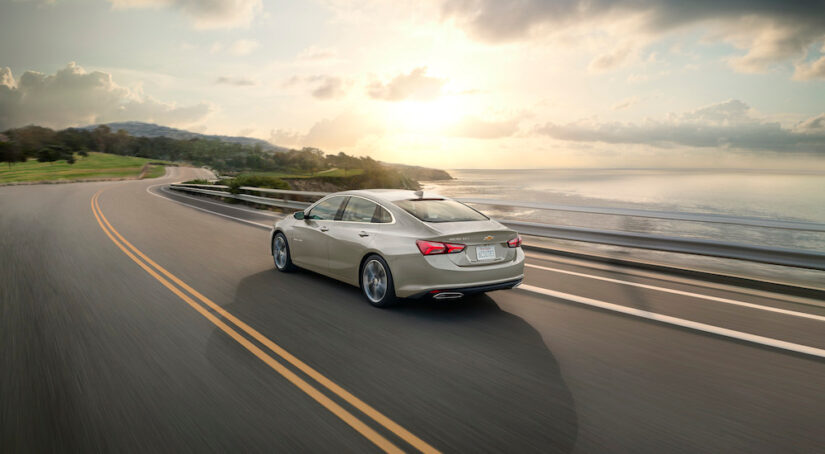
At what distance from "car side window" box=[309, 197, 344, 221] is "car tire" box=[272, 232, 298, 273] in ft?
3.01

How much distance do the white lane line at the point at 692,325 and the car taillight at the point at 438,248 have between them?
6.36 ft

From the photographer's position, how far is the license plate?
223 inches

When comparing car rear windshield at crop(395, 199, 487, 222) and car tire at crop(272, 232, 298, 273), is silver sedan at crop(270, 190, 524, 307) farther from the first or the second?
car tire at crop(272, 232, 298, 273)

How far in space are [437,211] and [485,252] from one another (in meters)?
0.93

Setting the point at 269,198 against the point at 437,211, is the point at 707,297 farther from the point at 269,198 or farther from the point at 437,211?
the point at 269,198

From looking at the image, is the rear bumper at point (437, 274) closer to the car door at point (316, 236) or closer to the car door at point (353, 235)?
the car door at point (353, 235)

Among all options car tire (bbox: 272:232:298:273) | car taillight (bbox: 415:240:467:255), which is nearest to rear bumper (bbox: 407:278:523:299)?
car taillight (bbox: 415:240:467:255)

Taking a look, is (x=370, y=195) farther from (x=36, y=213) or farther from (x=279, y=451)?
(x=36, y=213)

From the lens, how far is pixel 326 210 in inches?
289

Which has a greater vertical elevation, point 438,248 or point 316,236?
point 438,248

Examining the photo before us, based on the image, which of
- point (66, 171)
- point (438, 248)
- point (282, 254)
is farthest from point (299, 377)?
point (66, 171)

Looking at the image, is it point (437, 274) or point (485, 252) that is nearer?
point (437, 274)

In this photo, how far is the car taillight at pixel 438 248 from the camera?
18.0 ft

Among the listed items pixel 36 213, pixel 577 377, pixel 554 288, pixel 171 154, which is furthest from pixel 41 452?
pixel 171 154
